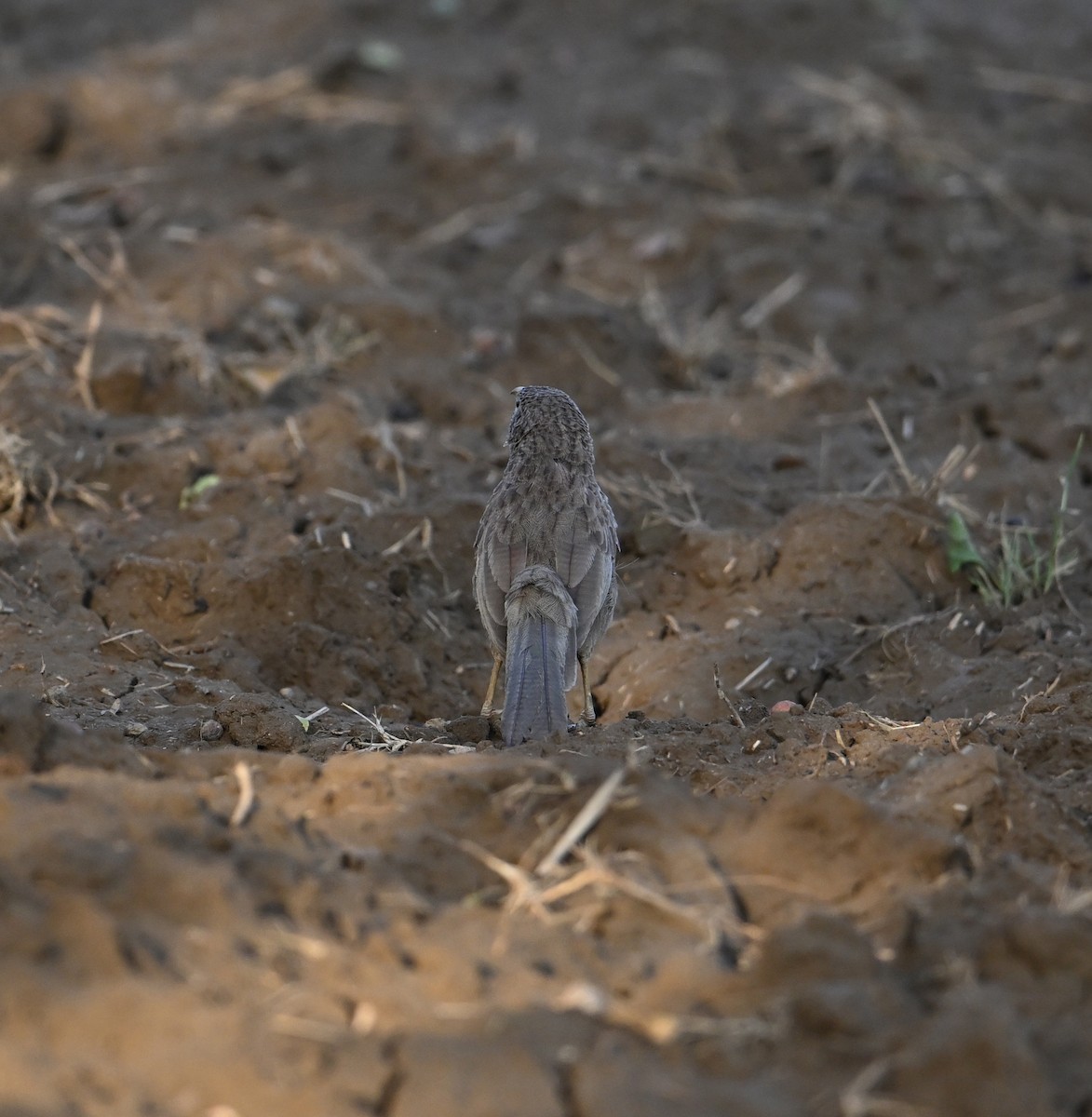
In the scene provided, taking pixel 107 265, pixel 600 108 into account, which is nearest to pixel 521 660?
pixel 107 265

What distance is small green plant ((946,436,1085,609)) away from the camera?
685cm

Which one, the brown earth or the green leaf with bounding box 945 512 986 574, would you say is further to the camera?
the green leaf with bounding box 945 512 986 574

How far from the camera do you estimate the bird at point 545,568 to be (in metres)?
5.92

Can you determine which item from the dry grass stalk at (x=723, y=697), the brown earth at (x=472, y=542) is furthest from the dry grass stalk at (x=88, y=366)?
the dry grass stalk at (x=723, y=697)

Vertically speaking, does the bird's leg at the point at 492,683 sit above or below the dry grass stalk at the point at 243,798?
below

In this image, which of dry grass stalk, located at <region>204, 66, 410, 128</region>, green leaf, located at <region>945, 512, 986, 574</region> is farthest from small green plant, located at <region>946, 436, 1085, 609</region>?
dry grass stalk, located at <region>204, 66, 410, 128</region>

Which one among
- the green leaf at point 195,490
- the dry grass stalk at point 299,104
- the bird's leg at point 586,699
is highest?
the dry grass stalk at point 299,104

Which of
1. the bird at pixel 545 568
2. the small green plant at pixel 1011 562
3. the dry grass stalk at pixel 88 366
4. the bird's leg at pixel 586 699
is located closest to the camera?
the bird at pixel 545 568

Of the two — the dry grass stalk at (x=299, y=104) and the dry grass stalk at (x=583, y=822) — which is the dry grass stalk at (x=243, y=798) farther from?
the dry grass stalk at (x=299, y=104)

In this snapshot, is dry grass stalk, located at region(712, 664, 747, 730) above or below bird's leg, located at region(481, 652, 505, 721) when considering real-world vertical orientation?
above

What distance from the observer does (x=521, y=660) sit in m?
5.99

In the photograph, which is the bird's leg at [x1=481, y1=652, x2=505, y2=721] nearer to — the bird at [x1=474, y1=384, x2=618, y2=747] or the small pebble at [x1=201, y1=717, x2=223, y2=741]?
the bird at [x1=474, y1=384, x2=618, y2=747]

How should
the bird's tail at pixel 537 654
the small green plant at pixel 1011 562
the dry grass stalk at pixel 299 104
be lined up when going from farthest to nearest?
the dry grass stalk at pixel 299 104 → the small green plant at pixel 1011 562 → the bird's tail at pixel 537 654

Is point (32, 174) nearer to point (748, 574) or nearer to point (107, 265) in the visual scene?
point (107, 265)
